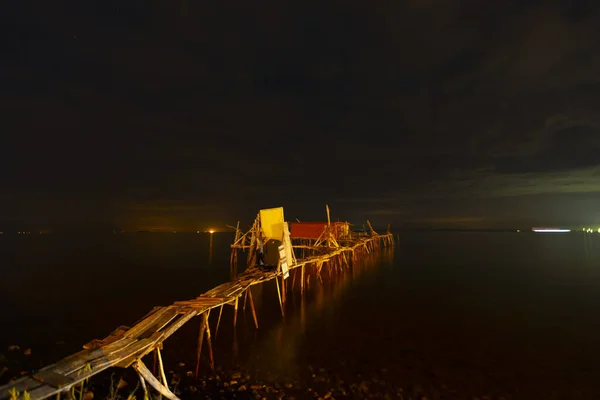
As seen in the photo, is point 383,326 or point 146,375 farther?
point 383,326

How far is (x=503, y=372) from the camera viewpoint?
11602 millimetres

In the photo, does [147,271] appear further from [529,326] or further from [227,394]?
[529,326]

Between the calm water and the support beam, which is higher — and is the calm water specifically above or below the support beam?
below

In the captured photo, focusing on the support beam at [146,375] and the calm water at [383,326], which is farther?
the calm water at [383,326]

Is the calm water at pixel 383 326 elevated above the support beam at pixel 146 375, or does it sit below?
below

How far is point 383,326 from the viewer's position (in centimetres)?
1662

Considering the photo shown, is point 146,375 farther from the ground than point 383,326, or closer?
farther from the ground

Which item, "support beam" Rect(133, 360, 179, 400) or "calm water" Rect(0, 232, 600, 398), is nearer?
"support beam" Rect(133, 360, 179, 400)

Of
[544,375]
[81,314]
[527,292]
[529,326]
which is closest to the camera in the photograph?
[544,375]

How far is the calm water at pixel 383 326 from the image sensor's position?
1146 cm

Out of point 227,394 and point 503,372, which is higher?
point 227,394

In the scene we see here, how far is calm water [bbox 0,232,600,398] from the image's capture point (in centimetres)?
1146

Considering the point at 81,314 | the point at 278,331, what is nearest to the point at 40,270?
the point at 81,314

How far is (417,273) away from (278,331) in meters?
24.0
